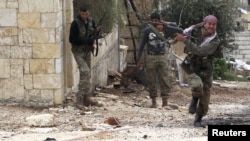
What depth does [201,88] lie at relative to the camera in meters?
9.22

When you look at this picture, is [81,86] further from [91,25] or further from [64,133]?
[64,133]

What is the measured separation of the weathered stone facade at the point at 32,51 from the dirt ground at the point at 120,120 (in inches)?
10.9

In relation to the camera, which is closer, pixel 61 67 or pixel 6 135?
pixel 6 135

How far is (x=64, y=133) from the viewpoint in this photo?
29.8ft

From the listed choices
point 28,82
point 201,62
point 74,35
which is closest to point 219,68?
point 74,35

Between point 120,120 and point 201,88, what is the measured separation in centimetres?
179

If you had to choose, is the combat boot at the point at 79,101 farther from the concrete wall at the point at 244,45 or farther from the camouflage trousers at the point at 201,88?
the concrete wall at the point at 244,45

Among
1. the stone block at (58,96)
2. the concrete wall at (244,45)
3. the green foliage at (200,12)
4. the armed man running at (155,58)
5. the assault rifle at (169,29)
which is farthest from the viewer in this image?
the concrete wall at (244,45)

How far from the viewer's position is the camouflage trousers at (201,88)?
9172 mm

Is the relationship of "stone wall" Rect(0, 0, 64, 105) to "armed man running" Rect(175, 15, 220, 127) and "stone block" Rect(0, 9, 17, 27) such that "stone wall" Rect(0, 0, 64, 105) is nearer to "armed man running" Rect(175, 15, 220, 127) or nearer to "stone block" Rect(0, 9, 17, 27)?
"stone block" Rect(0, 9, 17, 27)

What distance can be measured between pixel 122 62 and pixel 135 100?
4695mm

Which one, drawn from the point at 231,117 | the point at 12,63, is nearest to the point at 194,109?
the point at 231,117

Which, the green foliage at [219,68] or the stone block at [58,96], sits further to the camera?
the green foliage at [219,68]

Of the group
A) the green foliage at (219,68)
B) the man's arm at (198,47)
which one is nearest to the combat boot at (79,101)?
the man's arm at (198,47)
